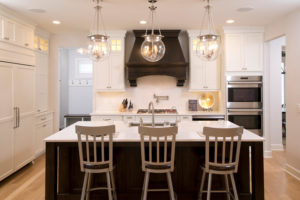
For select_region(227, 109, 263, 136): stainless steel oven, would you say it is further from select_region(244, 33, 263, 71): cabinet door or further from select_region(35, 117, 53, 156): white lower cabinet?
select_region(35, 117, 53, 156): white lower cabinet

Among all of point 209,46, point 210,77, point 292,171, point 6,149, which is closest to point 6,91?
point 6,149

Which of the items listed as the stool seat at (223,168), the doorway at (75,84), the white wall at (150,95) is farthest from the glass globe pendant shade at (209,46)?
the doorway at (75,84)

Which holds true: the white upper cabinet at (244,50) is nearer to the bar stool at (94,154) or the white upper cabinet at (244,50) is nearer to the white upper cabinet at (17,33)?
the bar stool at (94,154)

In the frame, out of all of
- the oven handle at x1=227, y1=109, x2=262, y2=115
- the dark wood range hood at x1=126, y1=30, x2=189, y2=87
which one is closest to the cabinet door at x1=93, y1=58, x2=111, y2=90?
the dark wood range hood at x1=126, y1=30, x2=189, y2=87

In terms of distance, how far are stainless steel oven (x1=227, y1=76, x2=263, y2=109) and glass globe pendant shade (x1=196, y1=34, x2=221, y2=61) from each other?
1915 mm

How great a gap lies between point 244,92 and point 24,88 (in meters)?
4.11

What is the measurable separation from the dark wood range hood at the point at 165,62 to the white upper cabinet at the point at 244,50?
91 centimetres

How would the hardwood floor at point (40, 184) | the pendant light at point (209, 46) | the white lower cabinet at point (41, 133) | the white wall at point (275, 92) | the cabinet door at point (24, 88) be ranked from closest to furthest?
the pendant light at point (209, 46), the hardwood floor at point (40, 184), the cabinet door at point (24, 88), the white lower cabinet at point (41, 133), the white wall at point (275, 92)

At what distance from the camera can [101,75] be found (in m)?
4.83

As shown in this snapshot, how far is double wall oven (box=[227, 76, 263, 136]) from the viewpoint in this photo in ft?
14.9

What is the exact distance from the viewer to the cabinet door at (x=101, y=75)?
4.82m

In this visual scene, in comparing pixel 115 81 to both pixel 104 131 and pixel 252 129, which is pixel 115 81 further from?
pixel 252 129

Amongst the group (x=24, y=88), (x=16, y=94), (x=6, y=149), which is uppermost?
(x=24, y=88)

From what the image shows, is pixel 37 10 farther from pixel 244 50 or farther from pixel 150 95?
pixel 244 50
